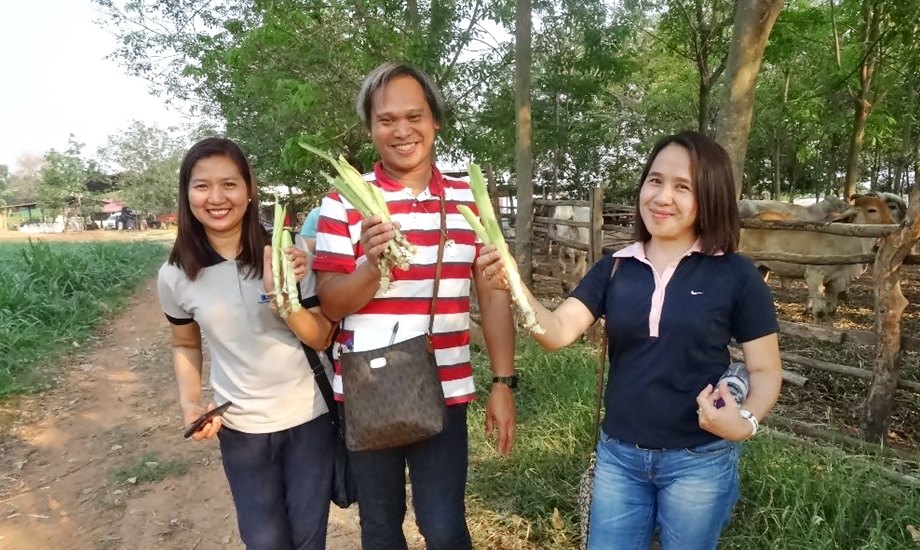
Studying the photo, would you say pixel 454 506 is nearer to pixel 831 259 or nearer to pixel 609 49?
pixel 831 259

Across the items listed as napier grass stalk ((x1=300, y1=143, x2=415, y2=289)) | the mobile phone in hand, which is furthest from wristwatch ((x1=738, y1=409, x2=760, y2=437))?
the mobile phone in hand

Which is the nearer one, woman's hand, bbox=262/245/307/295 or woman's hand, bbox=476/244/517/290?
woman's hand, bbox=476/244/517/290

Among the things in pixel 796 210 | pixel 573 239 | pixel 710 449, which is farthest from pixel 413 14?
pixel 710 449

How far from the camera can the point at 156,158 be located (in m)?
35.2

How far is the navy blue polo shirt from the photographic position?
4.86 ft

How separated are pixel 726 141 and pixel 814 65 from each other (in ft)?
36.1

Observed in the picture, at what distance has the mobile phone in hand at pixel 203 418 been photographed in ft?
5.58

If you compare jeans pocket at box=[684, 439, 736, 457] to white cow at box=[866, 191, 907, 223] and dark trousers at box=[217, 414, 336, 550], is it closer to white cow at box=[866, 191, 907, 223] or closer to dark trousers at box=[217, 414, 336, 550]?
dark trousers at box=[217, 414, 336, 550]

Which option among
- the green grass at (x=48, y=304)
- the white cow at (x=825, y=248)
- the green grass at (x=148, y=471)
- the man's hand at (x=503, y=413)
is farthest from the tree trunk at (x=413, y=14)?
the man's hand at (x=503, y=413)

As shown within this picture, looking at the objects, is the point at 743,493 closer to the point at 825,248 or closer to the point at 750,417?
the point at 750,417

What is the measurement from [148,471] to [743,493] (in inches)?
144

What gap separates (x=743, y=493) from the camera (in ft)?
8.92

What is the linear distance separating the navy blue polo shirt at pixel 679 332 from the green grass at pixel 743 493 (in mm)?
1314

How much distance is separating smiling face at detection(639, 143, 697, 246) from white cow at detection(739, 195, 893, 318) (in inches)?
214
